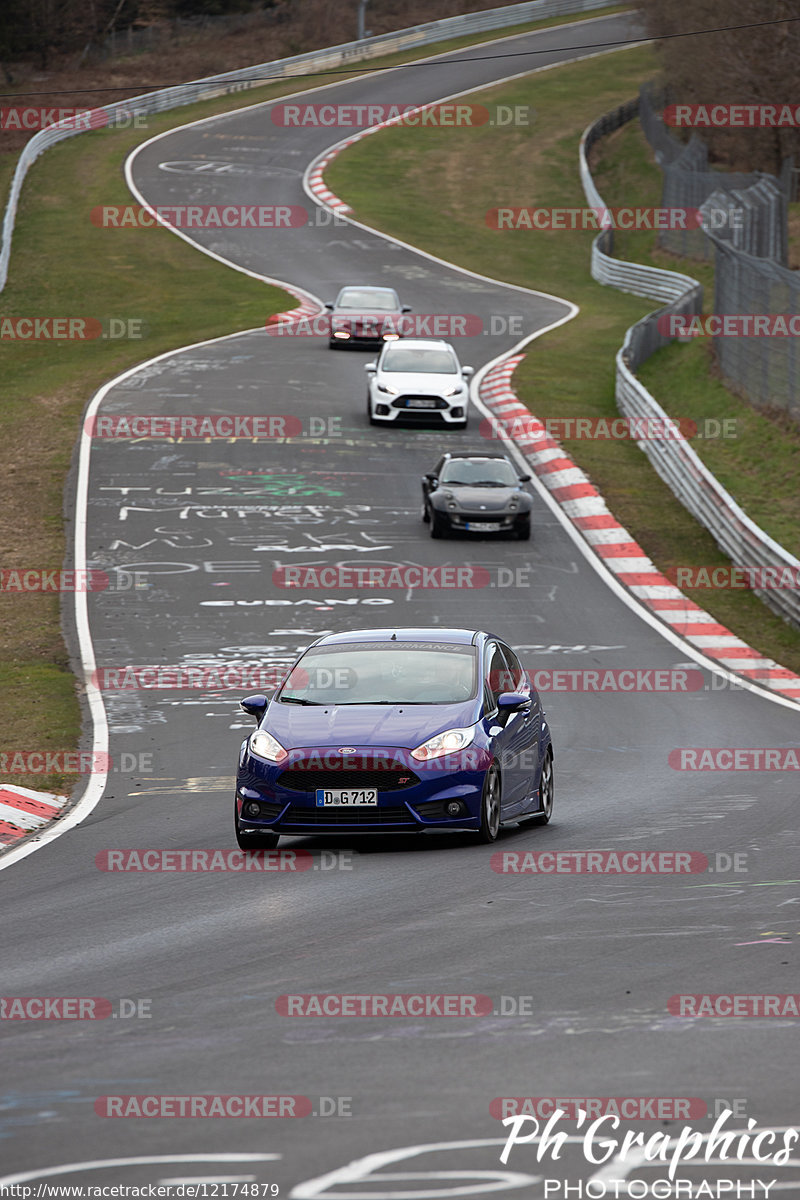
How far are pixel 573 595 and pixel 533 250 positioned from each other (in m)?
38.2

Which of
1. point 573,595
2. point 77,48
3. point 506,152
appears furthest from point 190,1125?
point 77,48

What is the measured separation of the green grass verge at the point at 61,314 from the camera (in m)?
20.4

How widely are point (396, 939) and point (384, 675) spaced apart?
4110mm

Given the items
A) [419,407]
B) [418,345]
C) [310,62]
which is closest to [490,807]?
[419,407]

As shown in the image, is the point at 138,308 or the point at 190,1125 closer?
the point at 190,1125

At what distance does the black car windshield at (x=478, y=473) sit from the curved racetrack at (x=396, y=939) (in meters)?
4.21

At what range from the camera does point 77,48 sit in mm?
88688

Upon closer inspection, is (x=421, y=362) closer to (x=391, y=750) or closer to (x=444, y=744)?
(x=444, y=744)

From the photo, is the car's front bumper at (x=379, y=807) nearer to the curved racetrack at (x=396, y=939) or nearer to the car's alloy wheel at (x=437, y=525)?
the curved racetrack at (x=396, y=939)

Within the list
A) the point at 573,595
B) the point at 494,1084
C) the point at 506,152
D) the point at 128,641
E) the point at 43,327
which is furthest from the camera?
the point at 506,152

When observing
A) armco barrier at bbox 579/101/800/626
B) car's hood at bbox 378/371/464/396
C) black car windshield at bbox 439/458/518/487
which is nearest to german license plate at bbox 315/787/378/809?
armco barrier at bbox 579/101/800/626

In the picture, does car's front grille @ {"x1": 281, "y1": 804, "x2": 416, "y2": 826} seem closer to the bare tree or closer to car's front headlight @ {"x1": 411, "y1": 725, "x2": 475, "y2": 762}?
car's front headlight @ {"x1": 411, "y1": 725, "x2": 475, "y2": 762}

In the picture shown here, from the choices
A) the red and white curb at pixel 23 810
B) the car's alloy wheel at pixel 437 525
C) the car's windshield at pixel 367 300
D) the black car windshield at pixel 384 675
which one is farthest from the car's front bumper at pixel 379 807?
the car's windshield at pixel 367 300

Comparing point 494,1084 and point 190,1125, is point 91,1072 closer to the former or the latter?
point 190,1125
